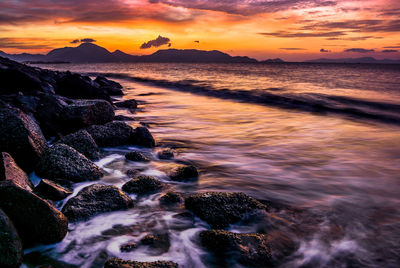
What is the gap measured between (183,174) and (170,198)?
951mm

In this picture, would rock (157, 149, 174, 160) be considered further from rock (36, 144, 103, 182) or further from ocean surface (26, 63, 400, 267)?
rock (36, 144, 103, 182)

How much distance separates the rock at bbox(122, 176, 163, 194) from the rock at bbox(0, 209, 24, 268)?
1926 mm

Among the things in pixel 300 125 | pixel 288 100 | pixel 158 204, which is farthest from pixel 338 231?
pixel 288 100

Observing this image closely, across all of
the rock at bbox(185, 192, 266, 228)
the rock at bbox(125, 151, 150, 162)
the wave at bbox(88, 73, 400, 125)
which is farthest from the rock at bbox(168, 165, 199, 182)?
the wave at bbox(88, 73, 400, 125)

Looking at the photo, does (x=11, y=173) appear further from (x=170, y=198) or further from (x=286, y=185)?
(x=286, y=185)

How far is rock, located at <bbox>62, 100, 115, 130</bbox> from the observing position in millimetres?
6605

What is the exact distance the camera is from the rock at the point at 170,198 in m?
4.03

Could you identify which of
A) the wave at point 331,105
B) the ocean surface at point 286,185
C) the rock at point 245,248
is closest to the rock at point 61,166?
the ocean surface at point 286,185

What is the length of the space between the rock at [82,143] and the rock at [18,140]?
75cm

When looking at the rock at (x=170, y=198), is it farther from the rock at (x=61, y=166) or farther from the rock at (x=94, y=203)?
the rock at (x=61, y=166)

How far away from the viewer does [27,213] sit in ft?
8.64

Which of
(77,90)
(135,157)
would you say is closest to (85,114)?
(135,157)

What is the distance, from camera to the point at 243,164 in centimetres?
624

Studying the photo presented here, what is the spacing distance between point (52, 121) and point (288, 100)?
46.8 feet
